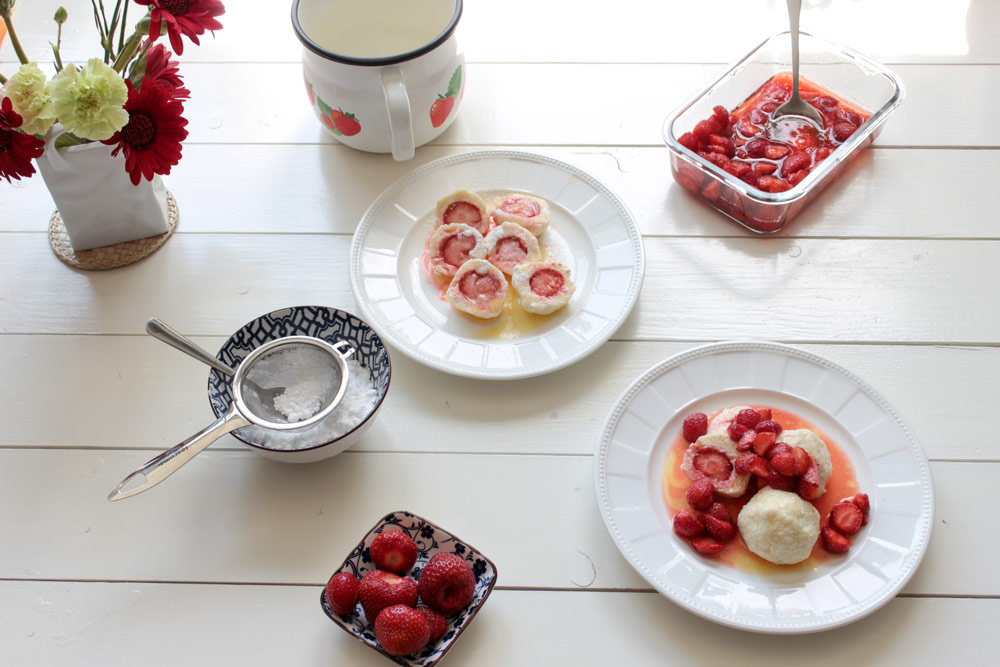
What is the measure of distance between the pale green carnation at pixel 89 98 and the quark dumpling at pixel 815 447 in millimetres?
1001

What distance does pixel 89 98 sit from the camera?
114 centimetres

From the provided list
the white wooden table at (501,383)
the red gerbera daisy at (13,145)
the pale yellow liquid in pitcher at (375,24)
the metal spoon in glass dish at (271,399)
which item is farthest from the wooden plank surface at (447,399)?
the pale yellow liquid in pitcher at (375,24)

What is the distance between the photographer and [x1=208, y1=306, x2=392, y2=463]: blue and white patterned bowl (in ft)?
3.92

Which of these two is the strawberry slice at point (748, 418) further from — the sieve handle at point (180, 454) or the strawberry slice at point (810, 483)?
the sieve handle at point (180, 454)

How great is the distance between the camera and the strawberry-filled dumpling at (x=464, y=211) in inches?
56.5

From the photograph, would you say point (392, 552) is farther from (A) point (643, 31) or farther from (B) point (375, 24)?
(A) point (643, 31)

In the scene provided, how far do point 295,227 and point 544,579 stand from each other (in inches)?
30.0

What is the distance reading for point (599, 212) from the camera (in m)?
1.45

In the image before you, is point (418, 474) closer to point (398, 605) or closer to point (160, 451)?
point (398, 605)

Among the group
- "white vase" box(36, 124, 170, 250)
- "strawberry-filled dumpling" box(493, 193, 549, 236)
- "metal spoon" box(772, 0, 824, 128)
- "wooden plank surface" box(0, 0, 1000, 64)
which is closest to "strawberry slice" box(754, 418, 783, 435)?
"strawberry-filled dumpling" box(493, 193, 549, 236)

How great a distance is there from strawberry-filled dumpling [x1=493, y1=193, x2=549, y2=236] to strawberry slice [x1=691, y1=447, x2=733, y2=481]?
48cm

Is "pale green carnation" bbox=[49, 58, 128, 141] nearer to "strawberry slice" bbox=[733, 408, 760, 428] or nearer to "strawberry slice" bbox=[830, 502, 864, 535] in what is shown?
"strawberry slice" bbox=[733, 408, 760, 428]

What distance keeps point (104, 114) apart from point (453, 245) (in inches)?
21.3

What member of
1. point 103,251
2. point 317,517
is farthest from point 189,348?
point 103,251
